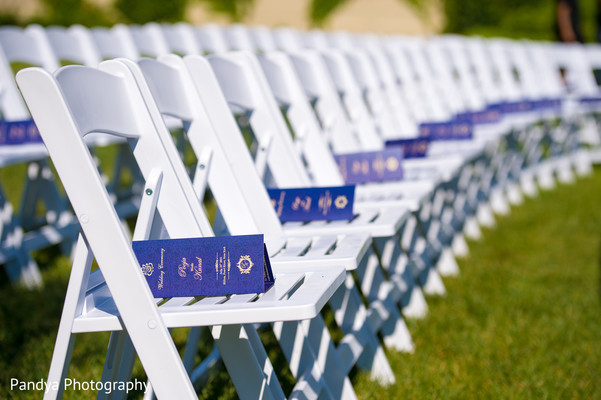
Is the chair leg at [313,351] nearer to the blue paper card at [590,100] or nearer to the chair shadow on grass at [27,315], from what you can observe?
the chair shadow on grass at [27,315]

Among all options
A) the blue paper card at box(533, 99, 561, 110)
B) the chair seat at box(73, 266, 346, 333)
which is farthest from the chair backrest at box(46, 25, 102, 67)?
the blue paper card at box(533, 99, 561, 110)

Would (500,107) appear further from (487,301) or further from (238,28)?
(487,301)

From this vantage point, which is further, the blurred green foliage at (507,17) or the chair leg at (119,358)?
the blurred green foliage at (507,17)

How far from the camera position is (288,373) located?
108 inches

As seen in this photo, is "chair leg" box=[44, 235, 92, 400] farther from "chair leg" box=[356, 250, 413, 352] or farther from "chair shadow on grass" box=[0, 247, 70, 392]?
"chair leg" box=[356, 250, 413, 352]

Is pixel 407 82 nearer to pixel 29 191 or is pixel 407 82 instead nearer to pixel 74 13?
pixel 29 191

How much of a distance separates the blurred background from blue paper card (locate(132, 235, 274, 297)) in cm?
1550

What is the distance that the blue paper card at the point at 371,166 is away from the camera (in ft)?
10.7

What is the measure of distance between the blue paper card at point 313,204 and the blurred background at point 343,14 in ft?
48.7

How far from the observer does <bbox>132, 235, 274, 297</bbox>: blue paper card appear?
70.2 inches

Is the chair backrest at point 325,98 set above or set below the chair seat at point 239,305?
below

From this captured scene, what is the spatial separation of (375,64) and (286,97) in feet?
5.72

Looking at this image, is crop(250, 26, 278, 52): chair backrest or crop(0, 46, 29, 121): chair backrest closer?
crop(0, 46, 29, 121): chair backrest

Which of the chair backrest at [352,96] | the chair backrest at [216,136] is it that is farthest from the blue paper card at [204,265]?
the chair backrest at [352,96]
